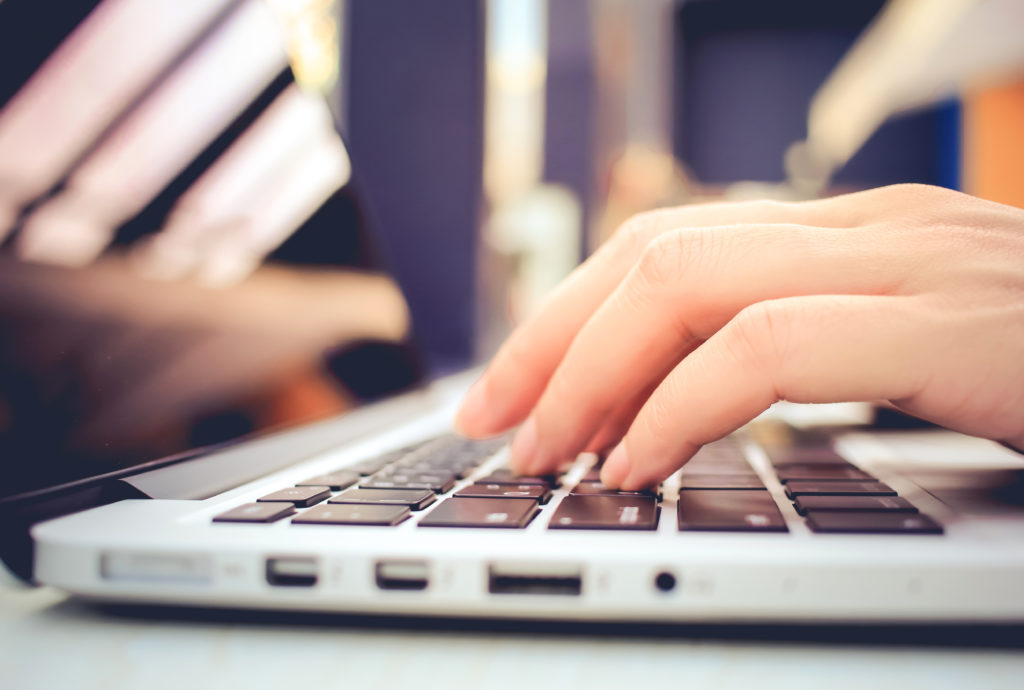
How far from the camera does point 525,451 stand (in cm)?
46

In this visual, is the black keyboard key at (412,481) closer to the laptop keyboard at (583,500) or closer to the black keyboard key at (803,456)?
the laptop keyboard at (583,500)

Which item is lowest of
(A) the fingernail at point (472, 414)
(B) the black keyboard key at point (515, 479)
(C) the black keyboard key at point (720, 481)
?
(B) the black keyboard key at point (515, 479)

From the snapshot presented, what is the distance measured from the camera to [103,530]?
0.31m

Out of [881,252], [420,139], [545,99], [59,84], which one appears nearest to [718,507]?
[881,252]

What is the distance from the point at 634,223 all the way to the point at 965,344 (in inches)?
10.4

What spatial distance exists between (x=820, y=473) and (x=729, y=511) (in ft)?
0.46

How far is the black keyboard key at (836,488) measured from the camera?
37 centimetres

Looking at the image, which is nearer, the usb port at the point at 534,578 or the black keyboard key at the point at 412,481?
the usb port at the point at 534,578

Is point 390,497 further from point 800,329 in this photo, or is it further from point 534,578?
point 800,329

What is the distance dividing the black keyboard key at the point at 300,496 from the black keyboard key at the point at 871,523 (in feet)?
0.78

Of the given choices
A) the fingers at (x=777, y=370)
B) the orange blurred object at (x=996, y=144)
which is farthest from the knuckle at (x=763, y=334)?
the orange blurred object at (x=996, y=144)

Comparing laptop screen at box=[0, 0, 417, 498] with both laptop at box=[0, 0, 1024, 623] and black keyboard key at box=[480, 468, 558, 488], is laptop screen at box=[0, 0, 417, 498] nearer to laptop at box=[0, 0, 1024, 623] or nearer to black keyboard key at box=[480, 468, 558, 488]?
laptop at box=[0, 0, 1024, 623]

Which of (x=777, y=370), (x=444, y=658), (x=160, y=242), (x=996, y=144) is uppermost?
(x=996, y=144)

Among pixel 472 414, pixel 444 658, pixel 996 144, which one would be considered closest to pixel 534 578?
pixel 444 658
